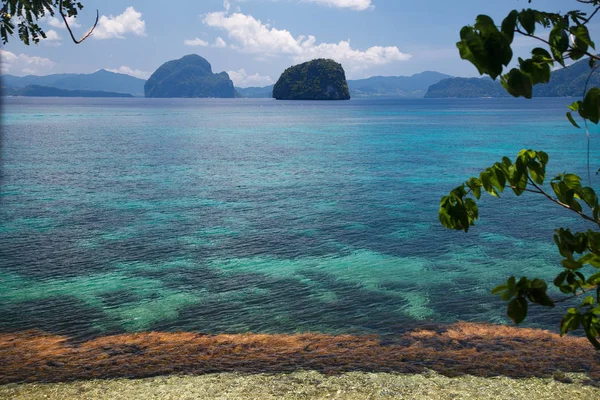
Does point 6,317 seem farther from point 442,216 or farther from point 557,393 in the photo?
point 442,216

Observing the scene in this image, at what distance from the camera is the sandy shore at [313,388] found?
11.3 metres

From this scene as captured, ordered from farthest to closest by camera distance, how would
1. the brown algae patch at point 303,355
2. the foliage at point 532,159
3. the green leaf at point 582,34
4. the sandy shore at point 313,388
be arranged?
the brown algae patch at point 303,355 → the sandy shore at point 313,388 → the green leaf at point 582,34 → the foliage at point 532,159

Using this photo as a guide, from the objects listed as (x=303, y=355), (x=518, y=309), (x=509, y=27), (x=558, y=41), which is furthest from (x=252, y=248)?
(x=509, y=27)

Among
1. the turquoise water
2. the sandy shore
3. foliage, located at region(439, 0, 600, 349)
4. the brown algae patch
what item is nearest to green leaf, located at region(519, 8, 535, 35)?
foliage, located at region(439, 0, 600, 349)

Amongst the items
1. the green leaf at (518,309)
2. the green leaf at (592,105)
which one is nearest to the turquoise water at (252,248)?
the green leaf at (518,309)

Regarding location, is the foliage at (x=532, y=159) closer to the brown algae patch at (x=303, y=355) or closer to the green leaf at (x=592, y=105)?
the green leaf at (x=592, y=105)

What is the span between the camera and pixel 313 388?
1156 cm

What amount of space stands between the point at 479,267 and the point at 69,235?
18549 mm

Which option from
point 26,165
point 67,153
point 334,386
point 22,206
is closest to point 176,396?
point 334,386

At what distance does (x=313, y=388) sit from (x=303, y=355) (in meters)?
2.17

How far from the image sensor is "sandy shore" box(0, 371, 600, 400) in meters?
11.3

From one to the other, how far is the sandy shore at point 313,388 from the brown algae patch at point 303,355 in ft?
1.13

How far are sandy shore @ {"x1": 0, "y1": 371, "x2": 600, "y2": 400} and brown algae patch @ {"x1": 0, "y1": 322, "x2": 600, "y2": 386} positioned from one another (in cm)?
34

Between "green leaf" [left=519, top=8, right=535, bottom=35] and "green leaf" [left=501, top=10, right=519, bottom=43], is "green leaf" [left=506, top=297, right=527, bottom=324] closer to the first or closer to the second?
"green leaf" [left=501, top=10, right=519, bottom=43]
